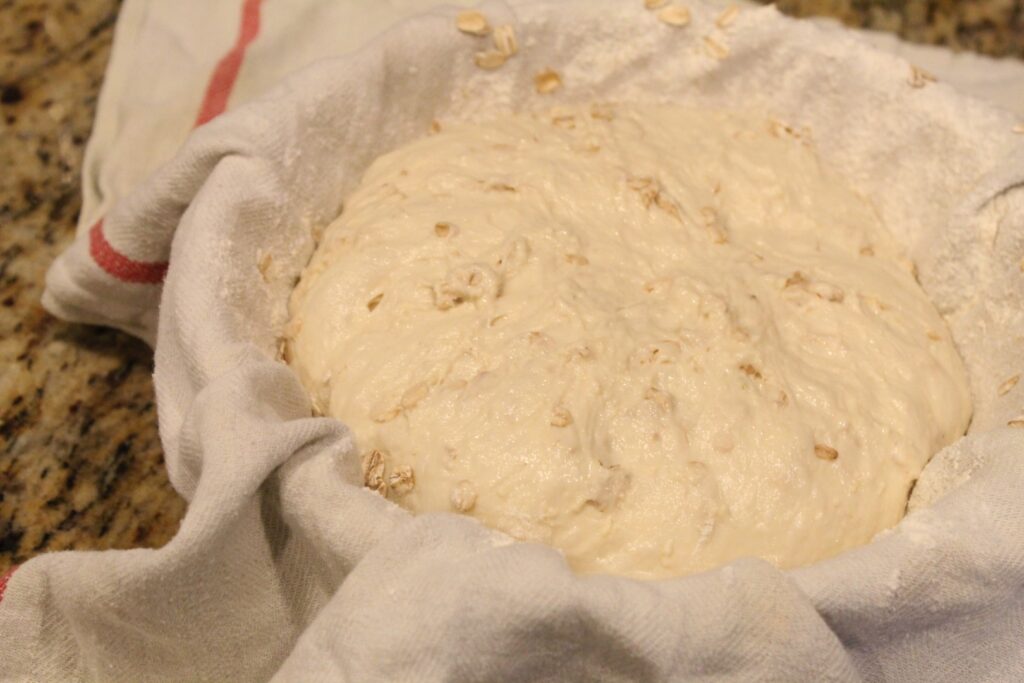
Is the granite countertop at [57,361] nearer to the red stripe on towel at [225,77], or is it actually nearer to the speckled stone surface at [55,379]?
the speckled stone surface at [55,379]

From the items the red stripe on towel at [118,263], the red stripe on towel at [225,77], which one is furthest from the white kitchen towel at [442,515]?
the red stripe on towel at [225,77]

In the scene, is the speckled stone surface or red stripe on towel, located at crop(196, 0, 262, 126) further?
red stripe on towel, located at crop(196, 0, 262, 126)

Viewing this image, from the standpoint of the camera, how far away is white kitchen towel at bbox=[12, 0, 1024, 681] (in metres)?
0.55

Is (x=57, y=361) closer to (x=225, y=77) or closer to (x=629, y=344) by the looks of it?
(x=225, y=77)

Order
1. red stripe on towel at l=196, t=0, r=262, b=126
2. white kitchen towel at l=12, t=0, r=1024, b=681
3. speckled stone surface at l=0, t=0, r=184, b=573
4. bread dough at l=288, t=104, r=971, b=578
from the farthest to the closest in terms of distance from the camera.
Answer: red stripe on towel at l=196, t=0, r=262, b=126
speckled stone surface at l=0, t=0, r=184, b=573
bread dough at l=288, t=104, r=971, b=578
white kitchen towel at l=12, t=0, r=1024, b=681

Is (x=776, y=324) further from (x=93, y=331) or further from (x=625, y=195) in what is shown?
(x=93, y=331)

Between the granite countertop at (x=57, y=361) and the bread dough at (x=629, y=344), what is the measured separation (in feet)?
0.82

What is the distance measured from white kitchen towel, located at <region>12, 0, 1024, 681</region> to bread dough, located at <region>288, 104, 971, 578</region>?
0.17ft

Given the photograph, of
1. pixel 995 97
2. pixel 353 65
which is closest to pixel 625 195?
pixel 353 65

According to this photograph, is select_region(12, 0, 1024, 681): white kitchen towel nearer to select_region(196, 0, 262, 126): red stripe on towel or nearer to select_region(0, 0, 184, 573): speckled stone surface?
select_region(0, 0, 184, 573): speckled stone surface

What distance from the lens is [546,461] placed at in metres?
0.69

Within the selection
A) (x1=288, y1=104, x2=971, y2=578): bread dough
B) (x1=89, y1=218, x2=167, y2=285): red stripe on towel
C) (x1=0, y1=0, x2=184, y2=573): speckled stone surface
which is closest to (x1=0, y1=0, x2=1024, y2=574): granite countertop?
(x1=0, y1=0, x2=184, y2=573): speckled stone surface

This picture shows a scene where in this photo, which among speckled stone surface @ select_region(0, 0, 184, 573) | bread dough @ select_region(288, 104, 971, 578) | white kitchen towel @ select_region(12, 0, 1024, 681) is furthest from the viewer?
speckled stone surface @ select_region(0, 0, 184, 573)

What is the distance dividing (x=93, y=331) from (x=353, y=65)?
410mm
